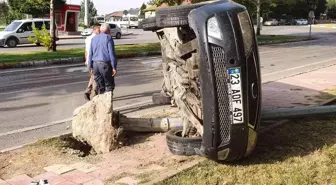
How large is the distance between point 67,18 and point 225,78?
3763 centimetres

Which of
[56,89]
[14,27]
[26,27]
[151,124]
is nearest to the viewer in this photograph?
[151,124]

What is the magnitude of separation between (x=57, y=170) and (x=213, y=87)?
2.01 metres

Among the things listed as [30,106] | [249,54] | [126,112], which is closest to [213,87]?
[249,54]

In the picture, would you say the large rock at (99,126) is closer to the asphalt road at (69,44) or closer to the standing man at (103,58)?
the standing man at (103,58)

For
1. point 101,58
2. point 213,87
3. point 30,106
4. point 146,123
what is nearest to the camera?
point 213,87

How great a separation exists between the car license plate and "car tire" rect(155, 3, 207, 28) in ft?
2.61

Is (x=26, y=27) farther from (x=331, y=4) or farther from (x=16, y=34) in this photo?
(x=331, y=4)

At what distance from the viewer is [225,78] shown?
151 inches

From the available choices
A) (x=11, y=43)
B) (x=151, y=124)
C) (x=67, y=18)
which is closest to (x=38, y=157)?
(x=151, y=124)

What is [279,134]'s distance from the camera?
5430mm

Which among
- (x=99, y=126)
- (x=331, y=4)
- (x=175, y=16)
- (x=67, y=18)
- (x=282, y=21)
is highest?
(x=331, y=4)

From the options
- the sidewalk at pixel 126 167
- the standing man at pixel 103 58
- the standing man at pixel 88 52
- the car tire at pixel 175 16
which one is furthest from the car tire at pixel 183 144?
the standing man at pixel 88 52

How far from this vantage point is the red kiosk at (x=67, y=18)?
127ft

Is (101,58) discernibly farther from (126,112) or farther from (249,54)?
(249,54)
